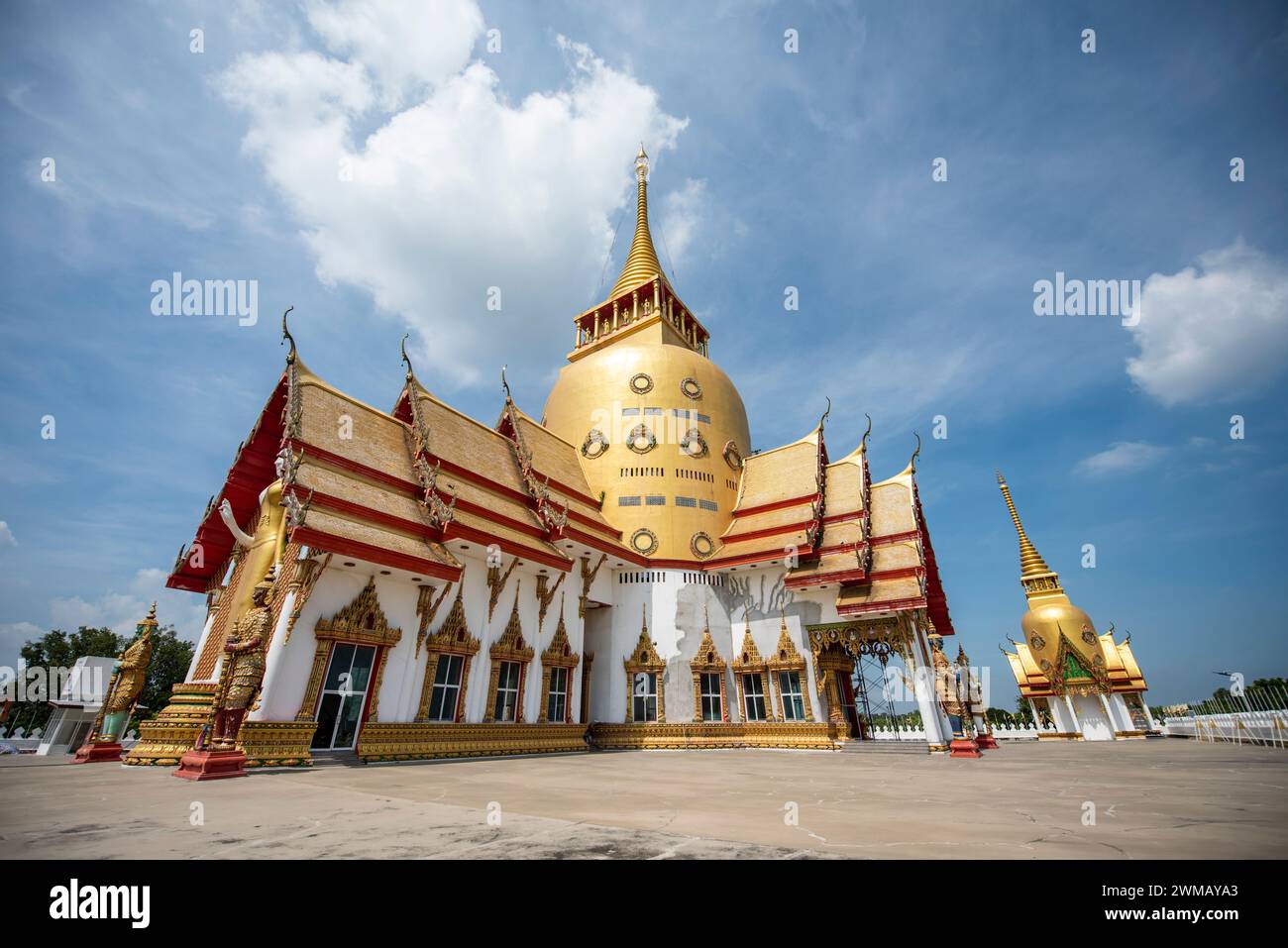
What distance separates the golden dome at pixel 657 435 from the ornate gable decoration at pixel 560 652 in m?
4.73

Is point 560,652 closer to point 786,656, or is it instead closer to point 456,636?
point 456,636

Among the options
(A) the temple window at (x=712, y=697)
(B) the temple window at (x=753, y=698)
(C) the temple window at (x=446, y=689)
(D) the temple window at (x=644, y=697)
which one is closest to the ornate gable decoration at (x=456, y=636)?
(C) the temple window at (x=446, y=689)

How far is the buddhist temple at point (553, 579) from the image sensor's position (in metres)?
12.2

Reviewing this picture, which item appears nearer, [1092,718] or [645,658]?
[645,658]

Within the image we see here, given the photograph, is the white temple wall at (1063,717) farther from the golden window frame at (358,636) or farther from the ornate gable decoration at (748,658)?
the golden window frame at (358,636)

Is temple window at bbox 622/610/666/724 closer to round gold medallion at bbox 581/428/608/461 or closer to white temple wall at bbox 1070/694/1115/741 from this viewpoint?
round gold medallion at bbox 581/428/608/461

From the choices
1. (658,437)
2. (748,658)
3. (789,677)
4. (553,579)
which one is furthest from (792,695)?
(658,437)

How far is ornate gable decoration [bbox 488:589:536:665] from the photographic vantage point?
53.6 feet

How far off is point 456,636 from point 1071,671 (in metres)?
32.5

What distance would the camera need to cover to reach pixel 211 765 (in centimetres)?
803

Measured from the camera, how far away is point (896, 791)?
23.4 ft

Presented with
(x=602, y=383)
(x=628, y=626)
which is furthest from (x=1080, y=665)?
(x=602, y=383)
